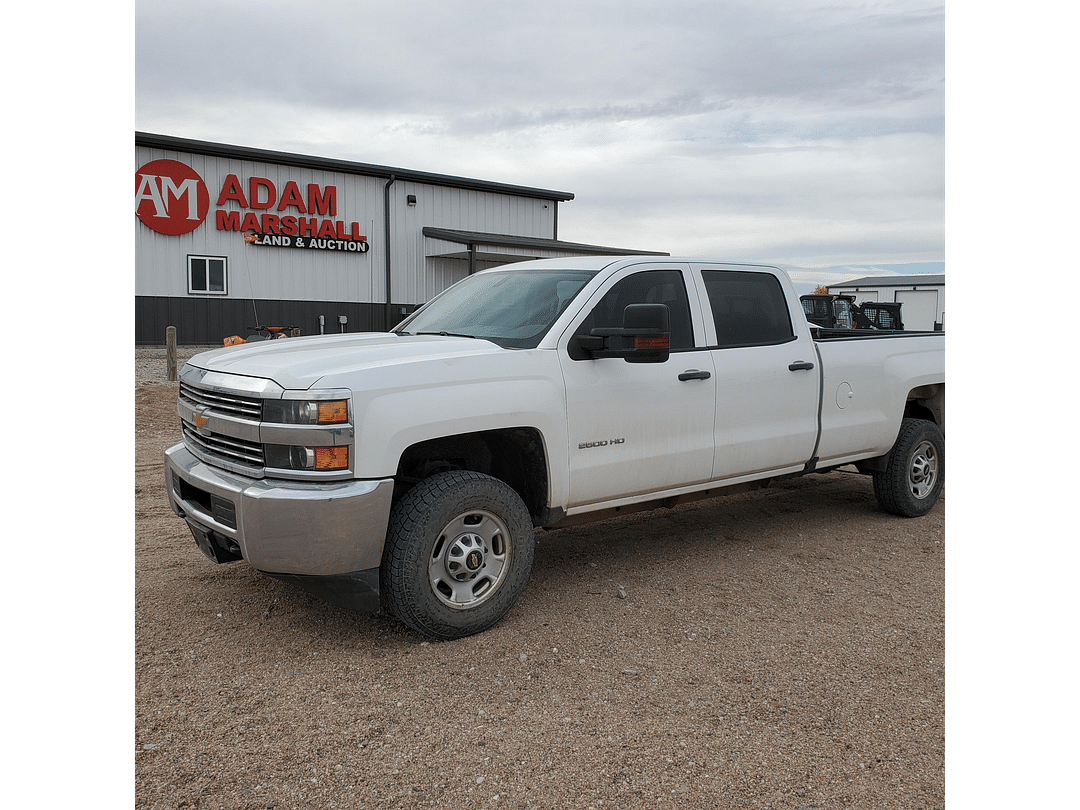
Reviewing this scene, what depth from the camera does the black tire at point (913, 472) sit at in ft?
22.5

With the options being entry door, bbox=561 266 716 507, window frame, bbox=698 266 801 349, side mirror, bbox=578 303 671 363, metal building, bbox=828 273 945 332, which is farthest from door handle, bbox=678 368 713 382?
metal building, bbox=828 273 945 332

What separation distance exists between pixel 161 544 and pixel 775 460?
4308 millimetres

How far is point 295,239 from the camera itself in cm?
2322

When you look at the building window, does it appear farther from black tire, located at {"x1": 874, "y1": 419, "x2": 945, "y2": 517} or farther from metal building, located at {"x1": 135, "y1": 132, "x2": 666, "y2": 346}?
black tire, located at {"x1": 874, "y1": 419, "x2": 945, "y2": 517}

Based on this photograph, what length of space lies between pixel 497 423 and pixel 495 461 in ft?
1.96

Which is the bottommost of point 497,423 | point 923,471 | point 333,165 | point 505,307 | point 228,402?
point 923,471

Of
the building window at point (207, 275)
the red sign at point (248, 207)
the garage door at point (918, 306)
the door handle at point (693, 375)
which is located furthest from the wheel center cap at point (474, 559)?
the garage door at point (918, 306)

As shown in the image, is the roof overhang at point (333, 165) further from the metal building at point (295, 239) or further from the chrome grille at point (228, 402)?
the chrome grille at point (228, 402)

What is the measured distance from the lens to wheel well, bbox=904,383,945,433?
713cm

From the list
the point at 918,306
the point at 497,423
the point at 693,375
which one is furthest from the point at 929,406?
the point at 918,306

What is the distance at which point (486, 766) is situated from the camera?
3.23m

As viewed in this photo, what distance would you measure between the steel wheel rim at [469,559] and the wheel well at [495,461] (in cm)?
39

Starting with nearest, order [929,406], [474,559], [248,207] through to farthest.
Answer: [474,559], [929,406], [248,207]

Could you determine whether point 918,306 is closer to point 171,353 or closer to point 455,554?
point 171,353
